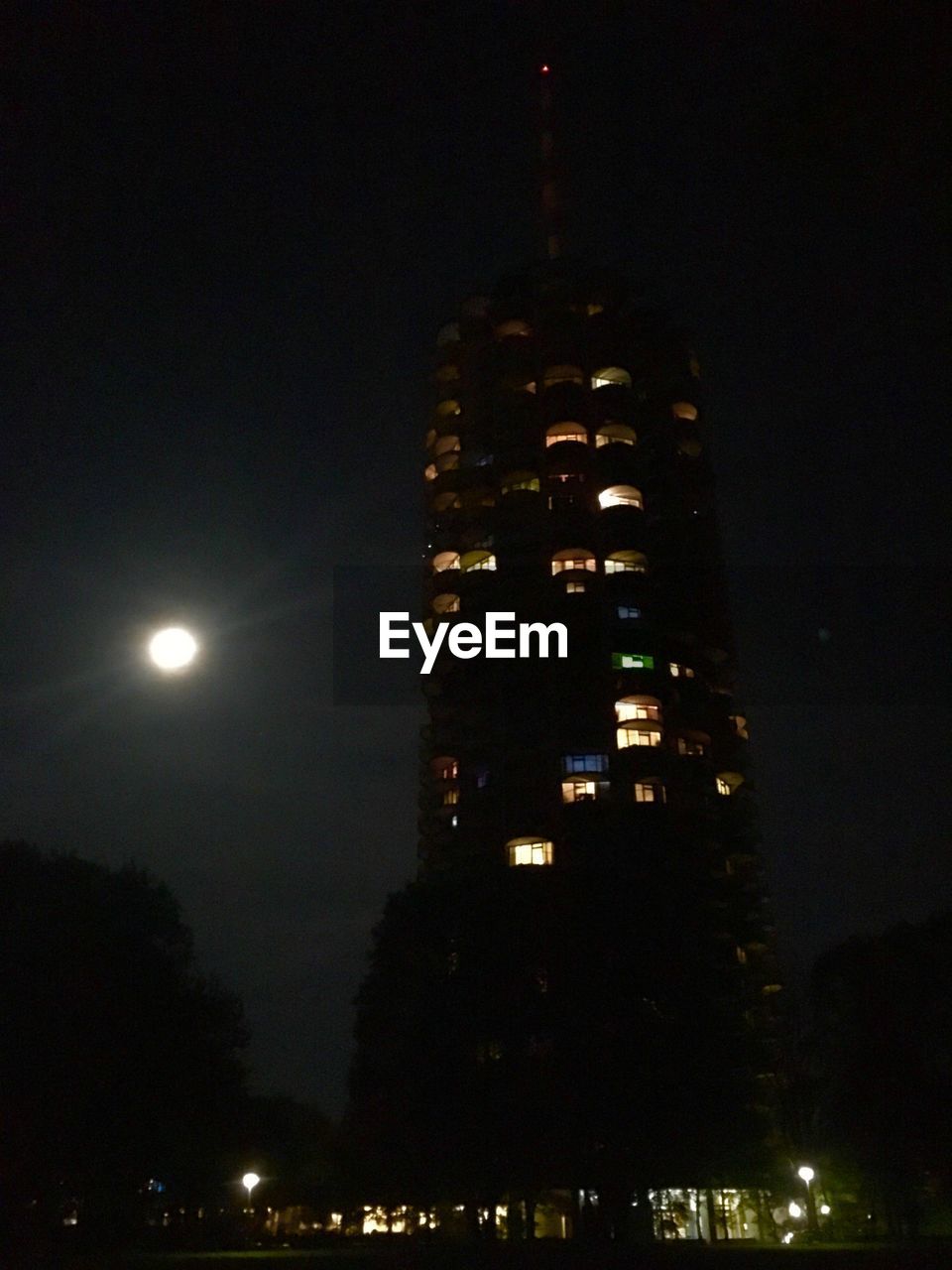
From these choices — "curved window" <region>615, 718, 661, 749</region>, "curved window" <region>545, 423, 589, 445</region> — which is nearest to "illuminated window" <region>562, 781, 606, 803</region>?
"curved window" <region>615, 718, 661, 749</region>

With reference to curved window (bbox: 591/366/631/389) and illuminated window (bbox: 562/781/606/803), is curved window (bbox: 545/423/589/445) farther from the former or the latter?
illuminated window (bbox: 562/781/606/803)

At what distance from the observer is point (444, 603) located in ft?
340

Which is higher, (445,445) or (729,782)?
(445,445)

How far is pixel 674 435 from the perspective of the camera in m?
110

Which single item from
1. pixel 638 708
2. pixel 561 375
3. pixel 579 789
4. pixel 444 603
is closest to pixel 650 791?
pixel 579 789

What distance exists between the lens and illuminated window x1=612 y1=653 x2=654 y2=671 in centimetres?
9782

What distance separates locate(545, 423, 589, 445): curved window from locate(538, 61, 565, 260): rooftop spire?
36.6 metres

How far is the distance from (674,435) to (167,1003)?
247 feet

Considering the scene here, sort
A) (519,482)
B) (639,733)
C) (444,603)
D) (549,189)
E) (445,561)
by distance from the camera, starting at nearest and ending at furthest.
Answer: (639,733)
(444,603)
(519,482)
(445,561)
(549,189)

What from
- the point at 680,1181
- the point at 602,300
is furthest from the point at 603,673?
the point at 680,1181

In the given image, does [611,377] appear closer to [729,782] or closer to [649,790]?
[729,782]

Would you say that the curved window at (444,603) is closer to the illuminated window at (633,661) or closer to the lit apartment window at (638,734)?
the illuminated window at (633,661)

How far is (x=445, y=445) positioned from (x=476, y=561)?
12.8m

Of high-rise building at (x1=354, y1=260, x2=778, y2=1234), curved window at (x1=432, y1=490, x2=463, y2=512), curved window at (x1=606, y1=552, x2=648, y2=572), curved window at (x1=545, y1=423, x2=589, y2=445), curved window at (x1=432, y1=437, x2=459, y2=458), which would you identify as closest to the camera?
high-rise building at (x1=354, y1=260, x2=778, y2=1234)
